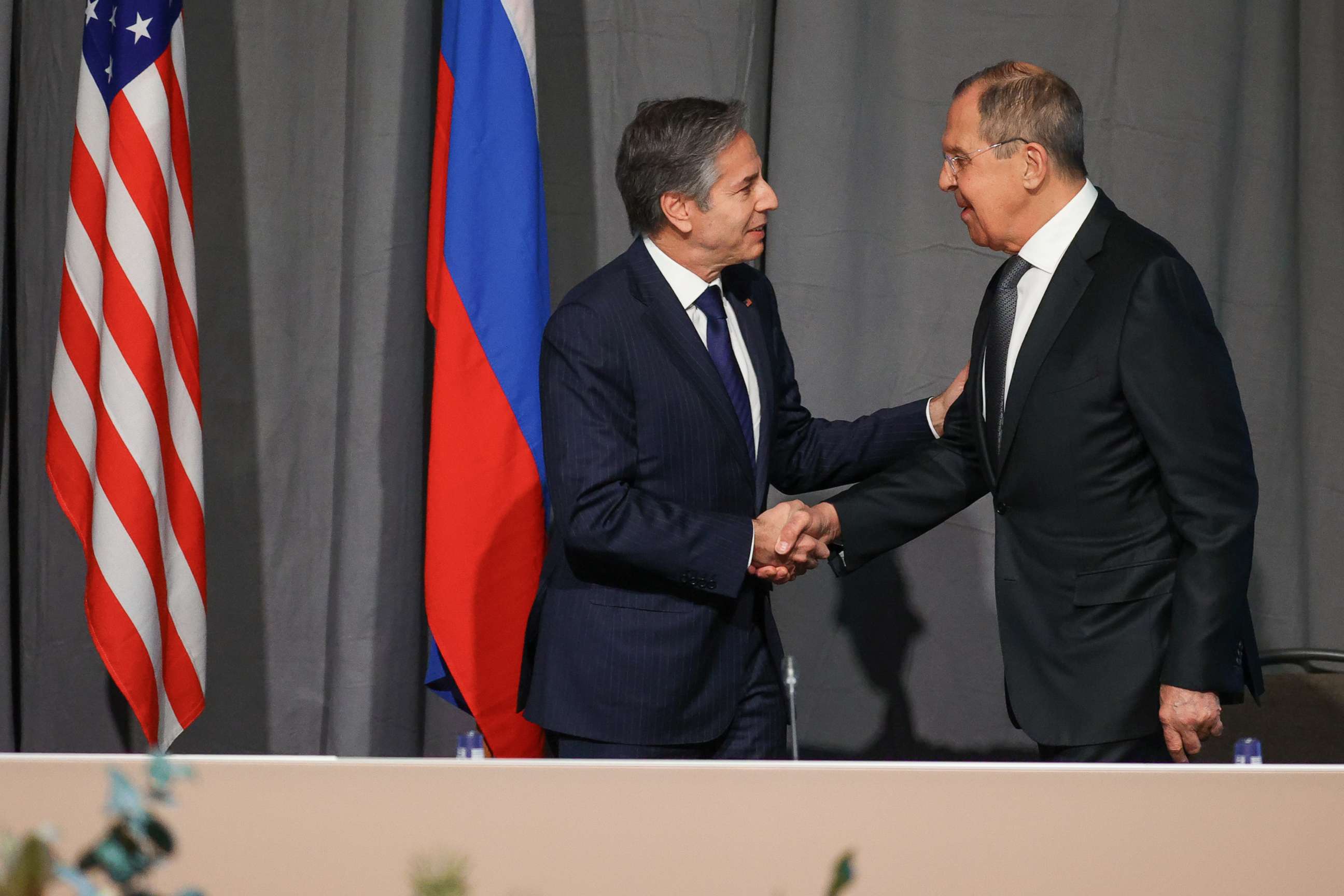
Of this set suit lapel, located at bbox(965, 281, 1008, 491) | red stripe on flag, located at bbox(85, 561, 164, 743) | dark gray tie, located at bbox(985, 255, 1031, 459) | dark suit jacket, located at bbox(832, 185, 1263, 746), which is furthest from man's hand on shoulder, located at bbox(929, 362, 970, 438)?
red stripe on flag, located at bbox(85, 561, 164, 743)

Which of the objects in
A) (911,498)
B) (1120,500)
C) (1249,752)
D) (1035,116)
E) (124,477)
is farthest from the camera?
(124,477)

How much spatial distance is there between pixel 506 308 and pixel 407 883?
1.83 m

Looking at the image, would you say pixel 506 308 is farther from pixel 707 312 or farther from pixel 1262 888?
pixel 1262 888

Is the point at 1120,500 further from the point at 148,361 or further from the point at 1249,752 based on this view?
the point at 148,361

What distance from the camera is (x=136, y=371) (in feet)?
8.78

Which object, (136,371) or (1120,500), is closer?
(1120,500)

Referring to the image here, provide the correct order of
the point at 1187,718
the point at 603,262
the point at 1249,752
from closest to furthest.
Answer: the point at 1249,752, the point at 1187,718, the point at 603,262

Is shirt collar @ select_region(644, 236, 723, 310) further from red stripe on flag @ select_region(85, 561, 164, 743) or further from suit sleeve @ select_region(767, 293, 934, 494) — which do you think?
red stripe on flag @ select_region(85, 561, 164, 743)

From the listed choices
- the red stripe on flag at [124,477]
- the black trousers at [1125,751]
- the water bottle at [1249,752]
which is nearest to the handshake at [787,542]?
the black trousers at [1125,751]

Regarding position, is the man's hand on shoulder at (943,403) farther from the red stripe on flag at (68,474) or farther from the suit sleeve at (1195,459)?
the red stripe on flag at (68,474)

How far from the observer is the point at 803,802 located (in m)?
1.06

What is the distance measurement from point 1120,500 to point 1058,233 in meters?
0.41

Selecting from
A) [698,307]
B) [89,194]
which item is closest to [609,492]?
[698,307]

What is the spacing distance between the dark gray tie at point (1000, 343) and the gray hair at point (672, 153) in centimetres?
48
